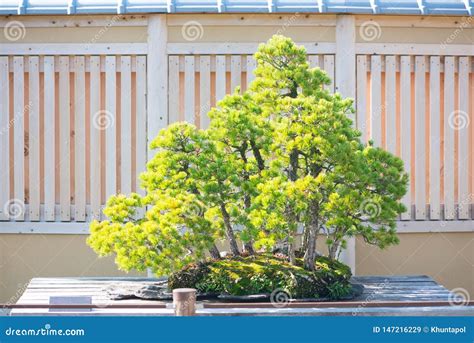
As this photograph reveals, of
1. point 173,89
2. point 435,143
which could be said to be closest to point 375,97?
point 435,143

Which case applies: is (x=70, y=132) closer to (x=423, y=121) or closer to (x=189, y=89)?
(x=189, y=89)

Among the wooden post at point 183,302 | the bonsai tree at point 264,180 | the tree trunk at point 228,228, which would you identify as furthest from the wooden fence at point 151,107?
the wooden post at point 183,302

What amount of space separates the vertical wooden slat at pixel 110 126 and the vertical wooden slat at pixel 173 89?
17.8 inches

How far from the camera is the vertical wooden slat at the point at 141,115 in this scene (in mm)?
8977

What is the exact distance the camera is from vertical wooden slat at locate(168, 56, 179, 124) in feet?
29.3

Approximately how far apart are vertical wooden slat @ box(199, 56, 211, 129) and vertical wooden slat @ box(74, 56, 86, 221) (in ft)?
3.12

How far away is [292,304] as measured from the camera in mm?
6449

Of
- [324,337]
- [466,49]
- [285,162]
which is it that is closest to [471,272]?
[466,49]

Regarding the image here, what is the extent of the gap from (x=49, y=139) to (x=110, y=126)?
1.66 feet

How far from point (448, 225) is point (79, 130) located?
3.08m

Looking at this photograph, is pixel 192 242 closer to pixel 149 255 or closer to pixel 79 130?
pixel 149 255

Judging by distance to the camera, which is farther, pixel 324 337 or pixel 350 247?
pixel 350 247


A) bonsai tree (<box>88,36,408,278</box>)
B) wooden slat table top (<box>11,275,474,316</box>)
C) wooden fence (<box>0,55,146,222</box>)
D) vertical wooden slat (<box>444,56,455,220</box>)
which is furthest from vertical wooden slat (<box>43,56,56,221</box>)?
vertical wooden slat (<box>444,56,455,220</box>)

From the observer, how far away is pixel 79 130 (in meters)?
9.05
